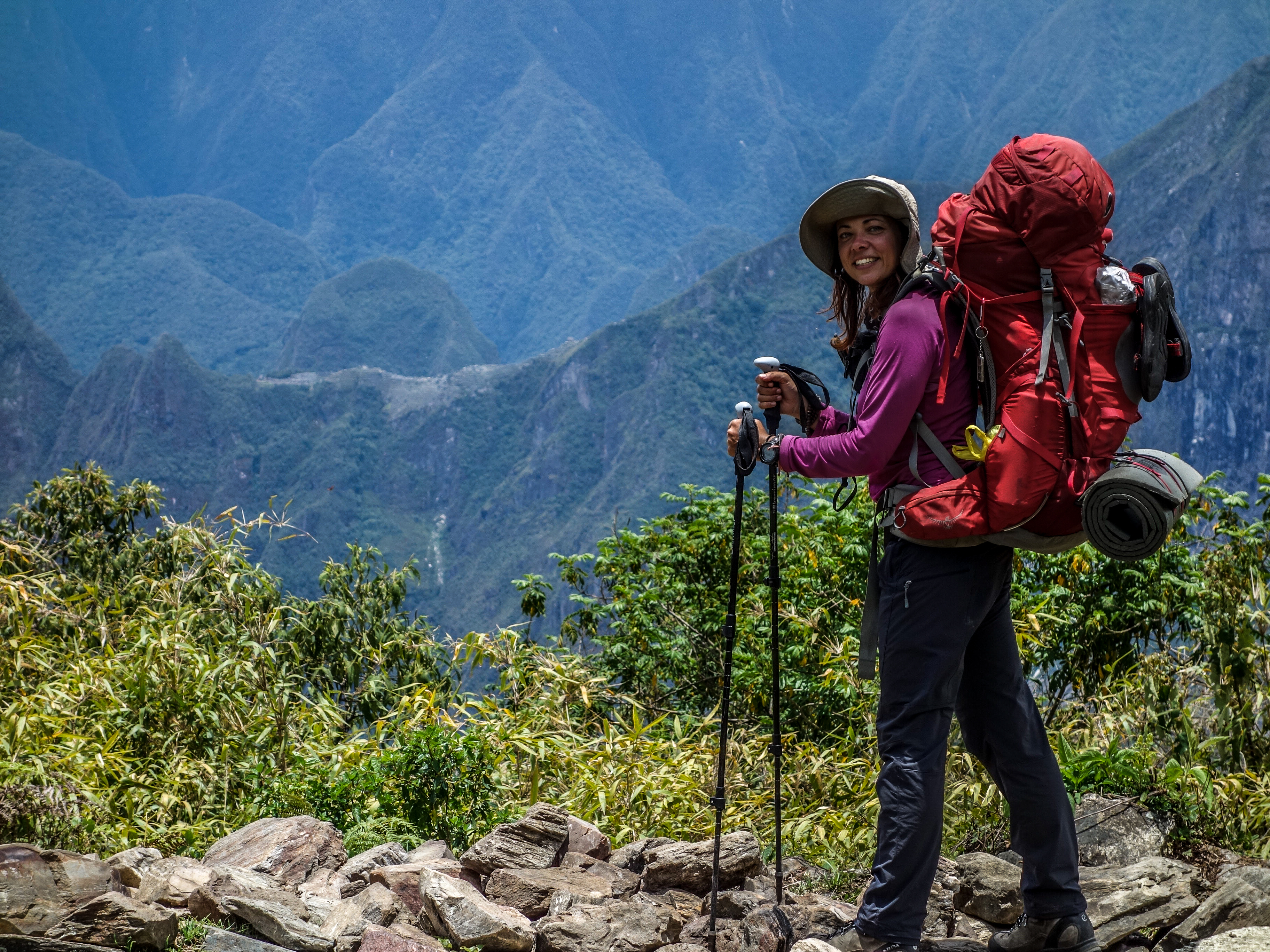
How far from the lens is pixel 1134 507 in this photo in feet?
7.89

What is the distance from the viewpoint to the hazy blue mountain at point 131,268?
12612 centimetres

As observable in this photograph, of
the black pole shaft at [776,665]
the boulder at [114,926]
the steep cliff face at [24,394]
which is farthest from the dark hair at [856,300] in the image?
the steep cliff face at [24,394]

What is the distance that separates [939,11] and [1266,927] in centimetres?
14996

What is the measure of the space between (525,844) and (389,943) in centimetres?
70

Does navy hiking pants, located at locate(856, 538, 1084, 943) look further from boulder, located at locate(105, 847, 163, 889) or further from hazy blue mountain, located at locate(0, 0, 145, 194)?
hazy blue mountain, located at locate(0, 0, 145, 194)

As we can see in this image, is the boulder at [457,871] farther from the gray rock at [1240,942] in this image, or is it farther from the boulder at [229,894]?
the gray rock at [1240,942]

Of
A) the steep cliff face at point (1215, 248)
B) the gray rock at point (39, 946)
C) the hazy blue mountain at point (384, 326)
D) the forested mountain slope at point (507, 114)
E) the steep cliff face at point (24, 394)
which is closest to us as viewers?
the gray rock at point (39, 946)

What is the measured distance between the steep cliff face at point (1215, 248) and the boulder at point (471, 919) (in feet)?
193

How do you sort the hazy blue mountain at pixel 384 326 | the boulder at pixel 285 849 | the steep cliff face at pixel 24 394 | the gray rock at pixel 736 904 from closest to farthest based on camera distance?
the gray rock at pixel 736 904, the boulder at pixel 285 849, the steep cliff face at pixel 24 394, the hazy blue mountain at pixel 384 326

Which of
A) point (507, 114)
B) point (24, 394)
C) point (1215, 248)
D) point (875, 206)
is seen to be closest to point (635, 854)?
point (875, 206)

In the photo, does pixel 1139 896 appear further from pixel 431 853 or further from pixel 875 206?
pixel 431 853

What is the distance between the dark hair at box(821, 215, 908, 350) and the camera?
285cm

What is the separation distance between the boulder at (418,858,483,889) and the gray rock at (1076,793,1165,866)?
68.5 inches

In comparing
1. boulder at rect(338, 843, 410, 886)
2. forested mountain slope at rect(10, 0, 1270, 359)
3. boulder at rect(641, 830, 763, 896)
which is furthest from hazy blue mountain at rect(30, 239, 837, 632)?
boulder at rect(641, 830, 763, 896)
